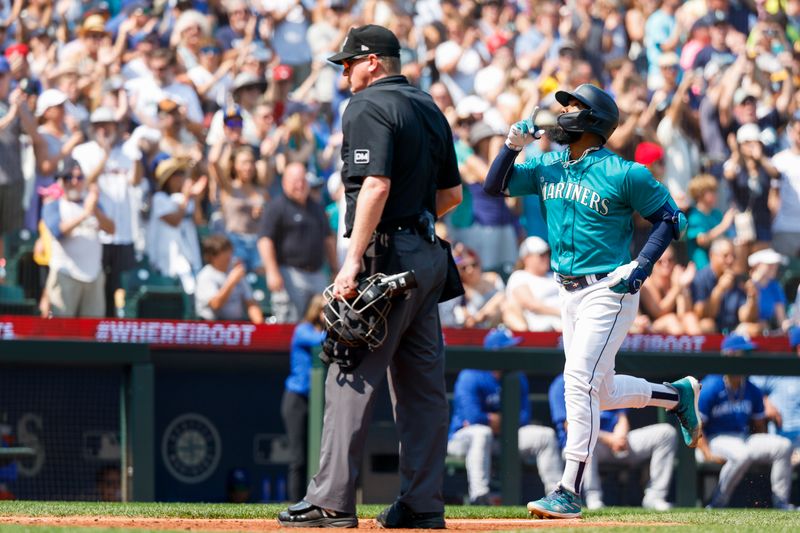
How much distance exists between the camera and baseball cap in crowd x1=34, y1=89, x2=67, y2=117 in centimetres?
1048

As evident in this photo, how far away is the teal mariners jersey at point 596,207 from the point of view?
6.08 meters

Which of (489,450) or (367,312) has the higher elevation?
(367,312)

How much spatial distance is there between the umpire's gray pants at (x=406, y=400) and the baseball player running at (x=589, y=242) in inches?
36.8

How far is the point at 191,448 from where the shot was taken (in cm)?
1040

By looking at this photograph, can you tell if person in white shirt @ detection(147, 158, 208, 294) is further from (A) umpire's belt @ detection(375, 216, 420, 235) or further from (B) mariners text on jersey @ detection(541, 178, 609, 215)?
(A) umpire's belt @ detection(375, 216, 420, 235)

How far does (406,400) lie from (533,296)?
5710 mm

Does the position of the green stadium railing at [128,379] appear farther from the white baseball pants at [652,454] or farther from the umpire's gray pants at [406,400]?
the umpire's gray pants at [406,400]

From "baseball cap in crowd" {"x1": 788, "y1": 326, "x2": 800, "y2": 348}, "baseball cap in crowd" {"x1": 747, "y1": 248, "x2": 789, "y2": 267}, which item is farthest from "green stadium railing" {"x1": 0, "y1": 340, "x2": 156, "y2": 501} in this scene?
"baseball cap in crowd" {"x1": 747, "y1": 248, "x2": 789, "y2": 267}

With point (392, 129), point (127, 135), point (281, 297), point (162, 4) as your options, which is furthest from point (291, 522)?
point (162, 4)

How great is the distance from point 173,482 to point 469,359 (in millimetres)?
2400

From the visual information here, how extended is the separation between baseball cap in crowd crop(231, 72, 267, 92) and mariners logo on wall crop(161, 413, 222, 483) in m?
3.03

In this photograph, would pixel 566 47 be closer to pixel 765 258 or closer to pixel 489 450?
pixel 765 258

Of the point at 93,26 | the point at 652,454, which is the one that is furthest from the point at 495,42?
the point at 652,454

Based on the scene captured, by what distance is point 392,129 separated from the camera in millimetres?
5020
